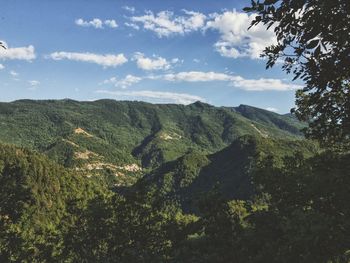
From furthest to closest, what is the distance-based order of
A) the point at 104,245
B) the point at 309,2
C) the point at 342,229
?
the point at 104,245 < the point at 342,229 < the point at 309,2

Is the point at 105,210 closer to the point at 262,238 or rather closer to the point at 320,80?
the point at 262,238

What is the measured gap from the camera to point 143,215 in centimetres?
3425

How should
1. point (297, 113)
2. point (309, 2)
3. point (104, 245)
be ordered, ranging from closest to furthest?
point (309, 2), point (297, 113), point (104, 245)

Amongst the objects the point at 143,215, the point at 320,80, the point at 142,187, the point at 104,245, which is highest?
the point at 320,80

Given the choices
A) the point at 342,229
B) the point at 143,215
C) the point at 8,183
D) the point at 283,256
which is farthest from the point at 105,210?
the point at 342,229

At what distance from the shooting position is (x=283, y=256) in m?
15.9

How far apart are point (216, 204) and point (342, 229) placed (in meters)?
12.4

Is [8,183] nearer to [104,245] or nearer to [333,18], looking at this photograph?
[104,245]

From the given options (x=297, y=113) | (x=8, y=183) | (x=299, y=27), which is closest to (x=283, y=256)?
(x=297, y=113)

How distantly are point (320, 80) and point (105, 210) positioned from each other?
93.3 ft

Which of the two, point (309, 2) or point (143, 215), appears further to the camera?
point (143, 215)

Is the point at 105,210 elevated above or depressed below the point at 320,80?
below

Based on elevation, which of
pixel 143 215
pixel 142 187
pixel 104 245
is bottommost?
pixel 104 245

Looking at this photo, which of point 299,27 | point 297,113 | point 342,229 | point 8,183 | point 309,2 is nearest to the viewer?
point 309,2
